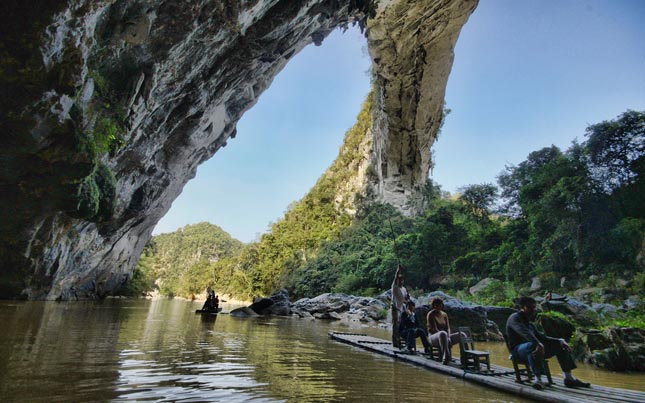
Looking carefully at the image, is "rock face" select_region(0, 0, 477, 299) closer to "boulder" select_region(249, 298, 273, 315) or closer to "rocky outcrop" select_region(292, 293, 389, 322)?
"boulder" select_region(249, 298, 273, 315)

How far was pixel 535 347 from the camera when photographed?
4637mm

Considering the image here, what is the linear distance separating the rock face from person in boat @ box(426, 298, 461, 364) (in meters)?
10.2

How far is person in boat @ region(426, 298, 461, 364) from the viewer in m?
6.39

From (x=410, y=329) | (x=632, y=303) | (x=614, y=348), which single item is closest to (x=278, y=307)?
(x=410, y=329)

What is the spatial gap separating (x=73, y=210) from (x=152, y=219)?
52.7 ft

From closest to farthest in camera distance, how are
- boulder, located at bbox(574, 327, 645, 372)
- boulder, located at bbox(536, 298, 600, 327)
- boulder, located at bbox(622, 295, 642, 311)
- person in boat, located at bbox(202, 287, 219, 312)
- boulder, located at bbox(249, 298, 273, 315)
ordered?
boulder, located at bbox(574, 327, 645, 372)
boulder, located at bbox(536, 298, 600, 327)
boulder, located at bbox(622, 295, 642, 311)
person in boat, located at bbox(202, 287, 219, 312)
boulder, located at bbox(249, 298, 273, 315)

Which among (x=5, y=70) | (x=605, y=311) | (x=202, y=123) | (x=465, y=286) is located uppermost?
(x=202, y=123)

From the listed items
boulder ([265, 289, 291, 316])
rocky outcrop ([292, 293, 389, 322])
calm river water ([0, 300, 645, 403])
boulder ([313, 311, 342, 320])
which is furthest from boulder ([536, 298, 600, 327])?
boulder ([265, 289, 291, 316])

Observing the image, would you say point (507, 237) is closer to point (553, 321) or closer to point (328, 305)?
point (328, 305)

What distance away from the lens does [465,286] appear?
26.9 meters

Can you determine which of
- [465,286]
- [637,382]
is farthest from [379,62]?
[637,382]

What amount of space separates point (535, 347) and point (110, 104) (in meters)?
14.3

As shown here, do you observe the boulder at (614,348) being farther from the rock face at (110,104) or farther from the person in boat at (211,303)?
the person in boat at (211,303)

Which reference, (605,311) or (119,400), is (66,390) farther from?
(605,311)
